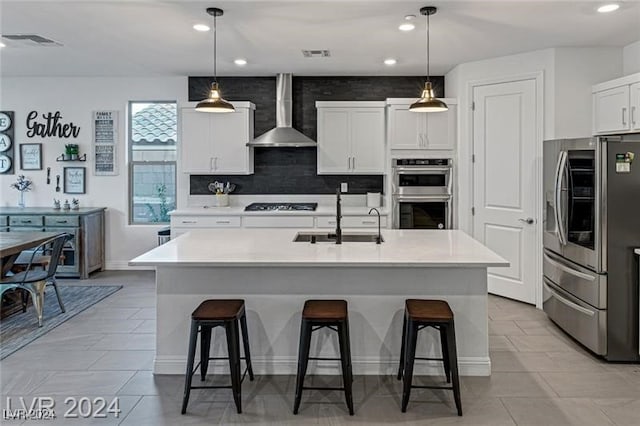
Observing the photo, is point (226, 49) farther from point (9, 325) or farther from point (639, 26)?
point (639, 26)

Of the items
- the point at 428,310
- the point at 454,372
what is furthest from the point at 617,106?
the point at 454,372

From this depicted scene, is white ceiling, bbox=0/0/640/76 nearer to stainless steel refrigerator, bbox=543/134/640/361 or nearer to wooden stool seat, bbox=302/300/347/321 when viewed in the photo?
stainless steel refrigerator, bbox=543/134/640/361

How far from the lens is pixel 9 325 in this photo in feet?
14.7

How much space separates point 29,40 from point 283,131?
2804 millimetres

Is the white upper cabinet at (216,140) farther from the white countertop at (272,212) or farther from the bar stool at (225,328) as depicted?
the bar stool at (225,328)

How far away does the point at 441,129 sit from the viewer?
19.5ft

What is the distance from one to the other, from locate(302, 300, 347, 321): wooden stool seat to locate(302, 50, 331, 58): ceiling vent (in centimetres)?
296

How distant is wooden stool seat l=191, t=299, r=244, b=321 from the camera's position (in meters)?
2.91

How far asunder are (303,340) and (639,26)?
3.88 m

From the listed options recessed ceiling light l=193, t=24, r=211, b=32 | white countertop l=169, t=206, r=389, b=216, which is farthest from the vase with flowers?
recessed ceiling light l=193, t=24, r=211, b=32

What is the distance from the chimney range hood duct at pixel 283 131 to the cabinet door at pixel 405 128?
38.6 inches

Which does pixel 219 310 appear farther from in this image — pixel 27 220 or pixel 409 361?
pixel 27 220

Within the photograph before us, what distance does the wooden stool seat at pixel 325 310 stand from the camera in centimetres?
289

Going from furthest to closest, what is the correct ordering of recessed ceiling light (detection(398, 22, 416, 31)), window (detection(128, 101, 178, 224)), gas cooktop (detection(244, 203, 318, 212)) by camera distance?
window (detection(128, 101, 178, 224)) → gas cooktop (detection(244, 203, 318, 212)) → recessed ceiling light (detection(398, 22, 416, 31))
